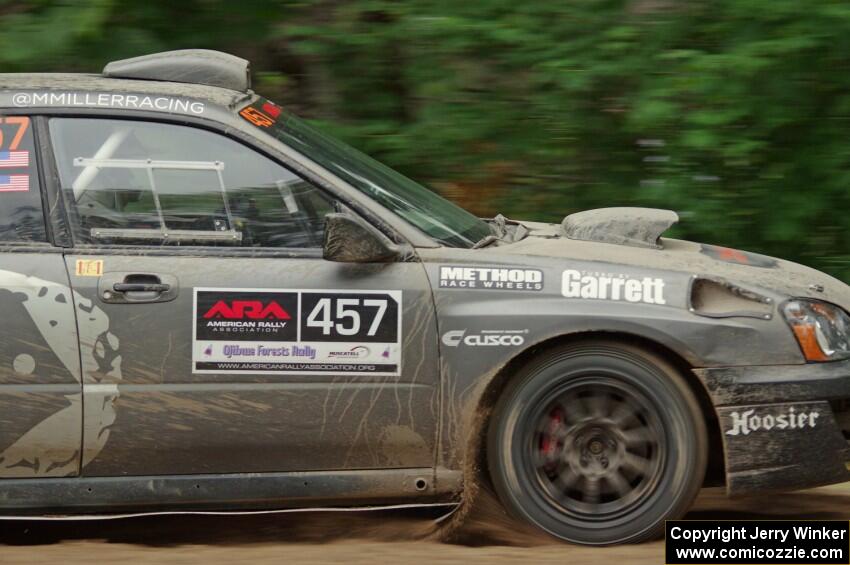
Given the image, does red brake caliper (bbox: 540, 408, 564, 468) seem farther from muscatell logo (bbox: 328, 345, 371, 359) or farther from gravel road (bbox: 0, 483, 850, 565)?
muscatell logo (bbox: 328, 345, 371, 359)

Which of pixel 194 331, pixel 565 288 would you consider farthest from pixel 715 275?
pixel 194 331

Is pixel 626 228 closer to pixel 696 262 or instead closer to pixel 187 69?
pixel 696 262

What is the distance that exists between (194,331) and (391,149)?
3.49 m

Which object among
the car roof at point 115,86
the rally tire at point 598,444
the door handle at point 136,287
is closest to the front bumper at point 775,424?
the rally tire at point 598,444

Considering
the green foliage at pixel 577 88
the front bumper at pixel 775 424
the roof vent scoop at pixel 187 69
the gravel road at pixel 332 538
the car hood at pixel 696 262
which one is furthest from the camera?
the green foliage at pixel 577 88

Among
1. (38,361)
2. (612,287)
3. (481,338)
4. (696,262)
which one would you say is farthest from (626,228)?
(38,361)

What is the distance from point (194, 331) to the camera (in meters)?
4.47

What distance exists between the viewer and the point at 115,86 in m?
4.79

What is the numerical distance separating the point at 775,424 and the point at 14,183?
285 cm

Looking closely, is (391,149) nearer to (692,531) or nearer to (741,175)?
(741,175)

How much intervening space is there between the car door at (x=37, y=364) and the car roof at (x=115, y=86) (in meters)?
0.60

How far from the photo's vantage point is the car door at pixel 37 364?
4.43m

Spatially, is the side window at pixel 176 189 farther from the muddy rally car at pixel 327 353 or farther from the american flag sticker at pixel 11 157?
the american flag sticker at pixel 11 157

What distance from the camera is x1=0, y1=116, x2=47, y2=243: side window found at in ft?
14.9
